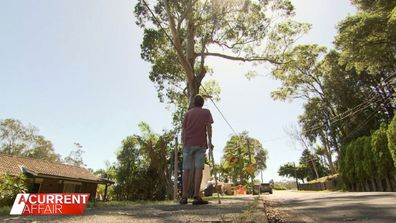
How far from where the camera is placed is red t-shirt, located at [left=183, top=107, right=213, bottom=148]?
489cm

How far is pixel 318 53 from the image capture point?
28.8 meters

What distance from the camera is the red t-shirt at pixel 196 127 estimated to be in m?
4.89

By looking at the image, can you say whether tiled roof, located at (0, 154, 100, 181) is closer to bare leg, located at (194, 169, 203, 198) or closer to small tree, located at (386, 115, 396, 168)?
bare leg, located at (194, 169, 203, 198)

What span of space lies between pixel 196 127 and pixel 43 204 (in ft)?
8.42

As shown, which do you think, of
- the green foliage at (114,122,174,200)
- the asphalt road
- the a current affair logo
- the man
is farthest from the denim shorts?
the green foliage at (114,122,174,200)

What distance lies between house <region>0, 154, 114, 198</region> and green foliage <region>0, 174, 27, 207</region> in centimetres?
1076

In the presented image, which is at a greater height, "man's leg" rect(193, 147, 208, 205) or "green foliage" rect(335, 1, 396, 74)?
"green foliage" rect(335, 1, 396, 74)

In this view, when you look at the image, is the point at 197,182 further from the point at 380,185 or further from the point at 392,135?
the point at 380,185

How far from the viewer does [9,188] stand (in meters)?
9.34

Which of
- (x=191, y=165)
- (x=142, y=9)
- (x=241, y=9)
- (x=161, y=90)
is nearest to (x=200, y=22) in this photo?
(x=241, y=9)

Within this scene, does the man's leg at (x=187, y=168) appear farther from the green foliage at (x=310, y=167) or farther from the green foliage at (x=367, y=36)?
the green foliage at (x=310, y=167)

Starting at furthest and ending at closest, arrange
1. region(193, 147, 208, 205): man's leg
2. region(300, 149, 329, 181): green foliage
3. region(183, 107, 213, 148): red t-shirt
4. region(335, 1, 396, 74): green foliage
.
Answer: region(300, 149, 329, 181): green foliage → region(335, 1, 396, 74): green foliage → region(183, 107, 213, 148): red t-shirt → region(193, 147, 208, 205): man's leg

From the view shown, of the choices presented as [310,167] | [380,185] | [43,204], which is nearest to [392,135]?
[380,185]

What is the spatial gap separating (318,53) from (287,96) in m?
5.06
